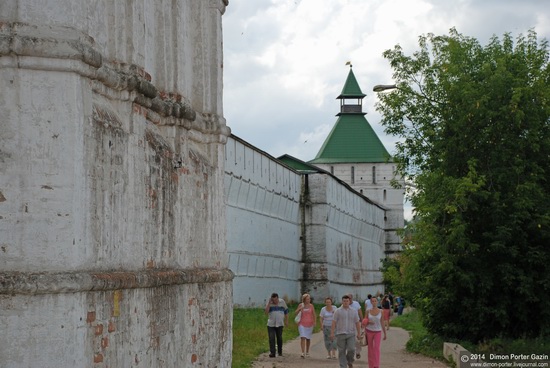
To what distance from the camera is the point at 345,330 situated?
57.4 feet

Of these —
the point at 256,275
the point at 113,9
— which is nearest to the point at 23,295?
the point at 113,9

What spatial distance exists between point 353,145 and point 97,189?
89.4 meters

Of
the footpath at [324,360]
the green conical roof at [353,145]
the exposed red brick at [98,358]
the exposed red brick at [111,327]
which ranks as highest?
the green conical roof at [353,145]

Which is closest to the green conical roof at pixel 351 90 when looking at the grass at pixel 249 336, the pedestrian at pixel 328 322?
the grass at pixel 249 336

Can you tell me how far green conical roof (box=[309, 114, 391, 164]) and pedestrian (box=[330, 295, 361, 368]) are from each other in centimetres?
7990

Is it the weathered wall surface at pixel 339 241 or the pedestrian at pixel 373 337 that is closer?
the pedestrian at pixel 373 337

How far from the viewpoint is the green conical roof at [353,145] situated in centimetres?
9769

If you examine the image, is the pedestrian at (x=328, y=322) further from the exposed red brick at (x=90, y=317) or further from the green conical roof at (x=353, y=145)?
the green conical roof at (x=353, y=145)

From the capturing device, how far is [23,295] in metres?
8.62

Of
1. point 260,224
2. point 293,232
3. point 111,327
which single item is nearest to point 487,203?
point 111,327

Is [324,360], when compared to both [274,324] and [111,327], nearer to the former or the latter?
[274,324]

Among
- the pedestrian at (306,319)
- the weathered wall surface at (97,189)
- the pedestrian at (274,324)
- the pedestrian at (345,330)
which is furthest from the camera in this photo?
the pedestrian at (274,324)

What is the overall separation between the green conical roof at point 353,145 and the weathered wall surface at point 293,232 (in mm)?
22057

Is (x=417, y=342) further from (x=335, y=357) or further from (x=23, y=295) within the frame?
(x=23, y=295)
